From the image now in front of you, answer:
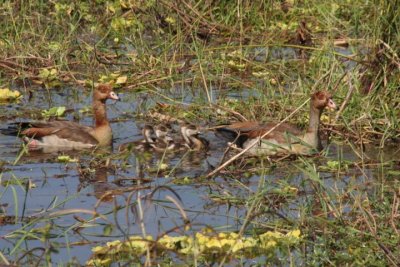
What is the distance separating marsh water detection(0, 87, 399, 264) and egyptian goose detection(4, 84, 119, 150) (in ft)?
0.51

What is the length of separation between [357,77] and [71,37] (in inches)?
155

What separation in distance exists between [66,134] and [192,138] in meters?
1.22

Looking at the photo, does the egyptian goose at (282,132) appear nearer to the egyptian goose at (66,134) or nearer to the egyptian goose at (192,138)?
the egyptian goose at (192,138)

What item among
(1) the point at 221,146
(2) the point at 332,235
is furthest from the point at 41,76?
(2) the point at 332,235

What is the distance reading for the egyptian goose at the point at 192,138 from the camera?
38.3 ft

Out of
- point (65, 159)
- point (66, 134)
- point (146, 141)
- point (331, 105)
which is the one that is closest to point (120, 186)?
point (65, 159)

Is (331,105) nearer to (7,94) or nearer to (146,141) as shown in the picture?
(146,141)

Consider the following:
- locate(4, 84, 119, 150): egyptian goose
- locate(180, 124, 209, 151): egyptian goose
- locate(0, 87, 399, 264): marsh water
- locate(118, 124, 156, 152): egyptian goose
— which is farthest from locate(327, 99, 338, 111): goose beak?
locate(4, 84, 119, 150): egyptian goose

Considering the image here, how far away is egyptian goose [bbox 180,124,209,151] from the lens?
38.3 ft

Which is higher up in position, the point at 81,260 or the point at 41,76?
the point at 81,260

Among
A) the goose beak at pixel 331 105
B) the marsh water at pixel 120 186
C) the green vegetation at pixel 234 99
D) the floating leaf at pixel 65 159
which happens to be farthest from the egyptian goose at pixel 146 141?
the goose beak at pixel 331 105

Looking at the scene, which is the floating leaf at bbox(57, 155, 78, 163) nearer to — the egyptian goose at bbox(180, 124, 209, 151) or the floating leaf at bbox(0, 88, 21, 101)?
the egyptian goose at bbox(180, 124, 209, 151)

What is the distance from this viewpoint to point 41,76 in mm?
13656

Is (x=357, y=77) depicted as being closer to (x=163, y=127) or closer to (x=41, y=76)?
(x=163, y=127)
